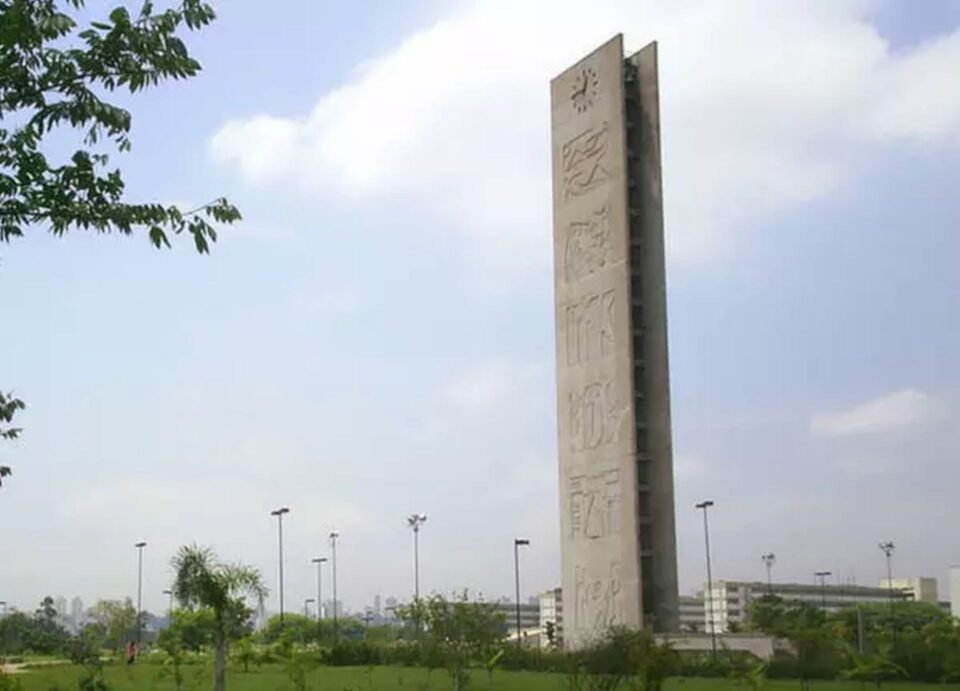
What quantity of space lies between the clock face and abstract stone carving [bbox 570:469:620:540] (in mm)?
12900

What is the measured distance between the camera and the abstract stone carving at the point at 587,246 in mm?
43594

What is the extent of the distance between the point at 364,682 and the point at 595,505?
546 inches

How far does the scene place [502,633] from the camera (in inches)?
1257

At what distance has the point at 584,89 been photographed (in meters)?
45.5

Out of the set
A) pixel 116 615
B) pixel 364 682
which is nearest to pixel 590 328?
pixel 364 682

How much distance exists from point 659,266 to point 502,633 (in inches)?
599

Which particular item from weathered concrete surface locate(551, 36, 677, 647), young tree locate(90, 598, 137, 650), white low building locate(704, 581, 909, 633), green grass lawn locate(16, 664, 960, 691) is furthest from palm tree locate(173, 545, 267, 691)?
white low building locate(704, 581, 909, 633)

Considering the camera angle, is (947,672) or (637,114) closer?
(947,672)

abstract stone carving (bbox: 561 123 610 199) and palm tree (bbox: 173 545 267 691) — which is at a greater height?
abstract stone carving (bbox: 561 123 610 199)

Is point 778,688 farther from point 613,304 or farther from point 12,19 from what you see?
point 12,19

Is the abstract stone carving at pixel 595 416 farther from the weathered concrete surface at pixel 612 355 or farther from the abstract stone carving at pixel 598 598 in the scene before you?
the abstract stone carving at pixel 598 598

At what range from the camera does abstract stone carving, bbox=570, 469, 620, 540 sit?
Result: 4184 cm

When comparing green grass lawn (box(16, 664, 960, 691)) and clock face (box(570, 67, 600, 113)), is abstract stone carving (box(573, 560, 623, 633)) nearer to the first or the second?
green grass lawn (box(16, 664, 960, 691))

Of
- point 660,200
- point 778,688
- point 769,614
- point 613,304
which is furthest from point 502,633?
point 769,614
